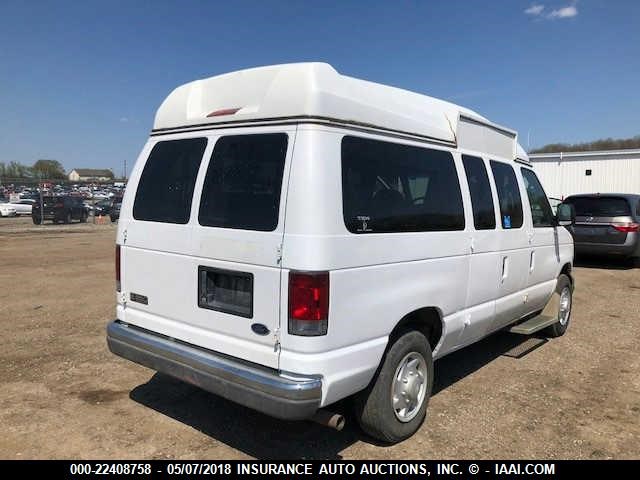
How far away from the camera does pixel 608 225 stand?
39.1ft

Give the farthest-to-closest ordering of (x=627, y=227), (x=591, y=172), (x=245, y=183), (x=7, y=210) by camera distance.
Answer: (x=7, y=210)
(x=591, y=172)
(x=627, y=227)
(x=245, y=183)

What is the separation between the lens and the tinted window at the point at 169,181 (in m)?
3.70

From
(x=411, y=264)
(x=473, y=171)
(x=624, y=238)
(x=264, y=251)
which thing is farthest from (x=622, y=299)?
(x=264, y=251)

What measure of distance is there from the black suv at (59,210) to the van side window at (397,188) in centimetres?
2728

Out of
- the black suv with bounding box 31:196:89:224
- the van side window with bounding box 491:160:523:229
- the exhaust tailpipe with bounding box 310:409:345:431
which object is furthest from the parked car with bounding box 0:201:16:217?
the exhaust tailpipe with bounding box 310:409:345:431

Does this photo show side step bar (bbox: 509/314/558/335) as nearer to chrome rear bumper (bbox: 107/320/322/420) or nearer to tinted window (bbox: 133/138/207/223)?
chrome rear bumper (bbox: 107/320/322/420)

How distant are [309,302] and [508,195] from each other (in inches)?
119

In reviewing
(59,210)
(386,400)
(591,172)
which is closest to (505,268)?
(386,400)

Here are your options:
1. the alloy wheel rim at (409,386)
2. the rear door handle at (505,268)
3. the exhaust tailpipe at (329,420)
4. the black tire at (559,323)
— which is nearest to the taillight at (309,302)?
the exhaust tailpipe at (329,420)

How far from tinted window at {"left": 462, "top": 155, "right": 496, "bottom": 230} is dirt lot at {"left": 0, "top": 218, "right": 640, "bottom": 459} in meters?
1.56

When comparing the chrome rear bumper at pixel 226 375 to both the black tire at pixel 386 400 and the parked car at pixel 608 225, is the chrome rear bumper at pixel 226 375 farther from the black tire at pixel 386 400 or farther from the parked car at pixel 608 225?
the parked car at pixel 608 225
